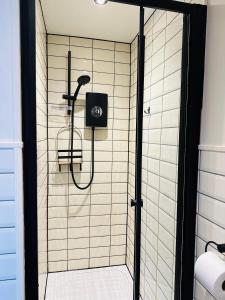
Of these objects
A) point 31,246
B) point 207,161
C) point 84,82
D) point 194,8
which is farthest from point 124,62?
point 31,246

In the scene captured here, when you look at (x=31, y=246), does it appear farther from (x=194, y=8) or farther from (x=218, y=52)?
(x=194, y=8)

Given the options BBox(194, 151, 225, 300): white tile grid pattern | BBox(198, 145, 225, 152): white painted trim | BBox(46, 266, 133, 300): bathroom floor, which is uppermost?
BBox(198, 145, 225, 152): white painted trim

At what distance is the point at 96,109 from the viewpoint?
2.07m

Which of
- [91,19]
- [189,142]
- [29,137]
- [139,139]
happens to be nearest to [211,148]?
[189,142]

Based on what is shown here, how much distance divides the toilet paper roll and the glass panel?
14.3 inches

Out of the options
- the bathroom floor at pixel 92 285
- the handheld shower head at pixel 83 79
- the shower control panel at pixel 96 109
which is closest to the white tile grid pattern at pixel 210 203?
the bathroom floor at pixel 92 285

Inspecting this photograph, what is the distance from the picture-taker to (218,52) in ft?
3.18

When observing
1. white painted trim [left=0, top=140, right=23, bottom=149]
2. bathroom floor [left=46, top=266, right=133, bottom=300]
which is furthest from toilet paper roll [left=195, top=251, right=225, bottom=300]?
bathroom floor [left=46, top=266, right=133, bottom=300]

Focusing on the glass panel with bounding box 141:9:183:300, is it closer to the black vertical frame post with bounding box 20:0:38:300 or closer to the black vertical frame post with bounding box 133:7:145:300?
the black vertical frame post with bounding box 133:7:145:300

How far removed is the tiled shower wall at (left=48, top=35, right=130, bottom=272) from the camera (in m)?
2.04

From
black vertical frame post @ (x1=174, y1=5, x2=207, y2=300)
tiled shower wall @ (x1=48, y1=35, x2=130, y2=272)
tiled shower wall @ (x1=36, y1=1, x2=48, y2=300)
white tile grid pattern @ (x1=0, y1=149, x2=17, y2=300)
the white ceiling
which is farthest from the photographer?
tiled shower wall @ (x1=48, y1=35, x2=130, y2=272)

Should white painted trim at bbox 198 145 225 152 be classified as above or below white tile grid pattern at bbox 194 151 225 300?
above

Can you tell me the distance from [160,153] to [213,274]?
30.7 inches

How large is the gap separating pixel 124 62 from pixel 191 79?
1.23 metres
